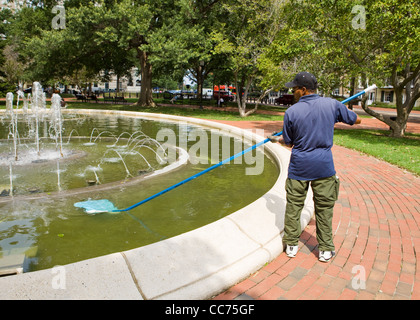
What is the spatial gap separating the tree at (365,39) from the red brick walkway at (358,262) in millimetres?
8187

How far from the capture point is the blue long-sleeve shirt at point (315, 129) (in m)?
3.24

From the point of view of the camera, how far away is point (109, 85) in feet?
260

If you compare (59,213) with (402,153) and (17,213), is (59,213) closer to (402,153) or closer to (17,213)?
(17,213)

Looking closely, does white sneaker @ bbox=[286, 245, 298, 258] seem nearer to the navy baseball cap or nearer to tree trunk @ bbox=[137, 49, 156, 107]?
the navy baseball cap

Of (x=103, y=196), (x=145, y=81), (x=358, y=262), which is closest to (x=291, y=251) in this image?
(x=358, y=262)

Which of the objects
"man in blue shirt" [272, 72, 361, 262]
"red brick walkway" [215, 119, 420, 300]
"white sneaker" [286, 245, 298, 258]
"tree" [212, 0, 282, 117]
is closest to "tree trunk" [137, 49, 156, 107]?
"tree" [212, 0, 282, 117]

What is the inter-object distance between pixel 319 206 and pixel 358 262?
0.74m

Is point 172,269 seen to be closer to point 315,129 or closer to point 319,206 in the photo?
point 319,206

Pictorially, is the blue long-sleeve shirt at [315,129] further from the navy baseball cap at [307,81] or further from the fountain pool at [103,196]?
the fountain pool at [103,196]

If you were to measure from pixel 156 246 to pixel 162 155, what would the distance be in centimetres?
604

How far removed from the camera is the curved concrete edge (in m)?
2.49

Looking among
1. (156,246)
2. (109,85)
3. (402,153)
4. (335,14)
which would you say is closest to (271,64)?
(335,14)

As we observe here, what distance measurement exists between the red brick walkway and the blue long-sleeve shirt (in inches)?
38.2

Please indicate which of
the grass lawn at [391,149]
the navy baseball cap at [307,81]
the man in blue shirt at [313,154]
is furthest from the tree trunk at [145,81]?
the man in blue shirt at [313,154]
